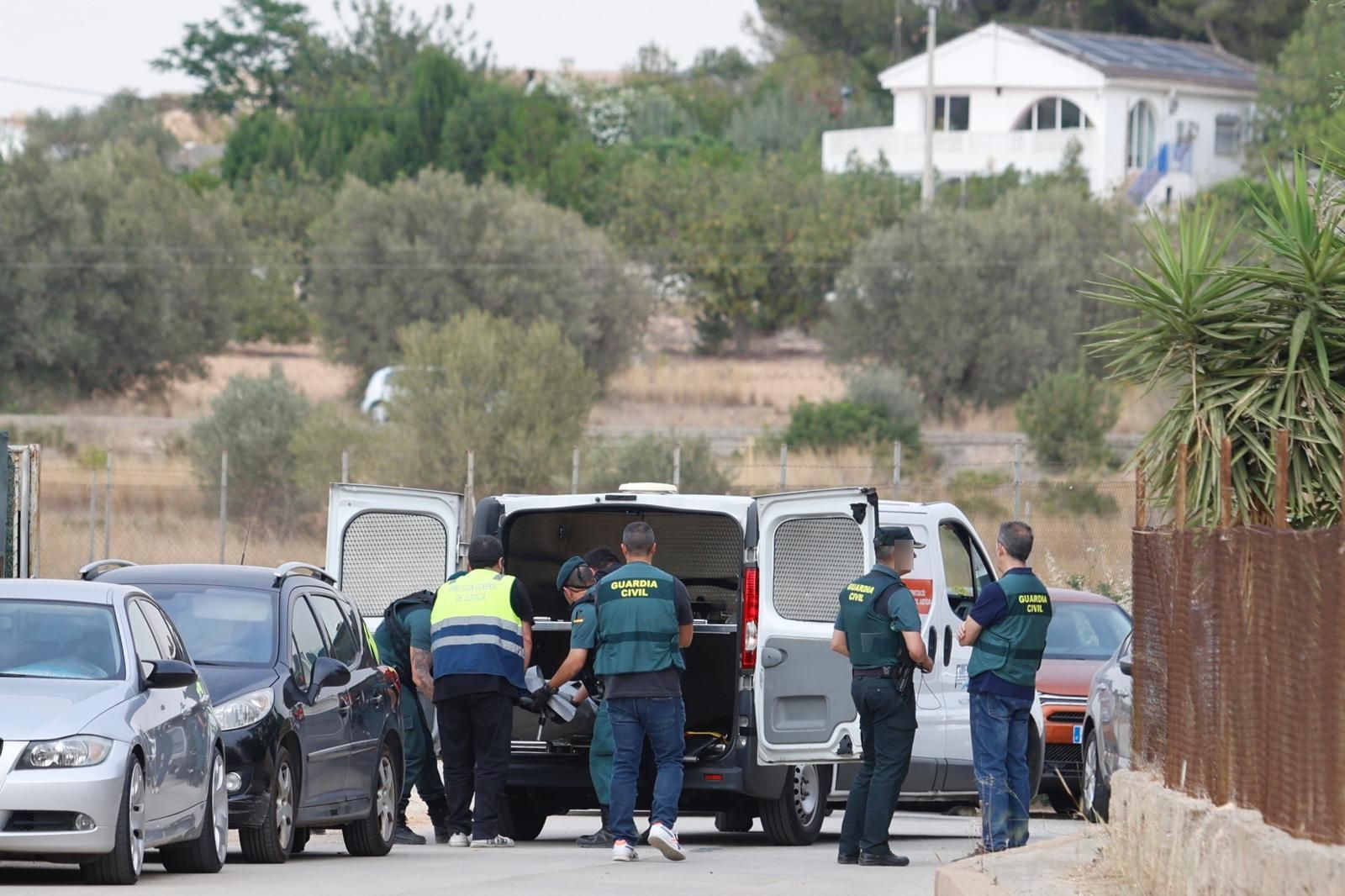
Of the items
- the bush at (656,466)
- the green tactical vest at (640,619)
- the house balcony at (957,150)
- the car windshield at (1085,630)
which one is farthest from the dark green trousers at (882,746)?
the house balcony at (957,150)

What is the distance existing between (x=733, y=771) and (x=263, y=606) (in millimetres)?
3152

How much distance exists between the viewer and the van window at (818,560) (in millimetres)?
14016

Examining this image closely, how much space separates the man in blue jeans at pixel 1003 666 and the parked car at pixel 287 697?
3.73 m

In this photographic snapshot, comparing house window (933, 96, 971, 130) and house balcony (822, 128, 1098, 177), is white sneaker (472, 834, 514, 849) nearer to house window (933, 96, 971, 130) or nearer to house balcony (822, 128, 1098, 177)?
house balcony (822, 128, 1098, 177)

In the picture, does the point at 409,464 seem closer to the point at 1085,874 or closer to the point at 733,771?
the point at 733,771

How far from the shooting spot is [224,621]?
12859 millimetres

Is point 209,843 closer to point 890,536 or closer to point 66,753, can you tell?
point 66,753

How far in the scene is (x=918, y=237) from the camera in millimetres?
56000

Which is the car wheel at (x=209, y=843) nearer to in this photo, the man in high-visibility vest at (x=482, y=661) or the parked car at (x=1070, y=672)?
the man in high-visibility vest at (x=482, y=661)

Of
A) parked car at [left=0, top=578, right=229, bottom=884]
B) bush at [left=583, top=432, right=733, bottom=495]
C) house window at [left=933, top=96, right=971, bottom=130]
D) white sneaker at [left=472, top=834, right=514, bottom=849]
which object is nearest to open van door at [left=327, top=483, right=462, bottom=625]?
white sneaker at [left=472, top=834, right=514, bottom=849]

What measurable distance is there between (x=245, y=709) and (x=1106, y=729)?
6.04m

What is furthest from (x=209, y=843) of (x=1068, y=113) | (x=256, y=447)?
(x=1068, y=113)

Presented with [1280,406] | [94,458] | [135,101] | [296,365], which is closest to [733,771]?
[1280,406]

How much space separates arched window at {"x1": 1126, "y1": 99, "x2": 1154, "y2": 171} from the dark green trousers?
68.4 meters
